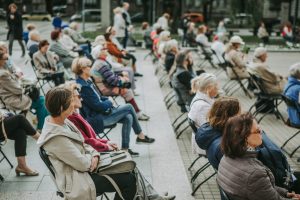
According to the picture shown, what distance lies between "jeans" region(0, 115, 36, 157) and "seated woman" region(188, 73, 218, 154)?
1869 millimetres

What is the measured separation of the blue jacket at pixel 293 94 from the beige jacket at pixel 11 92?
3690 mm

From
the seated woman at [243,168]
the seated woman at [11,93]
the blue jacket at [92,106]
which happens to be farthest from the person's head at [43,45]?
the seated woman at [243,168]

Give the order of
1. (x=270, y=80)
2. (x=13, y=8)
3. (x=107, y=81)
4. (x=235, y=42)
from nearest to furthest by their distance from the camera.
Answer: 1. (x=107, y=81)
2. (x=270, y=80)
3. (x=235, y=42)
4. (x=13, y=8)

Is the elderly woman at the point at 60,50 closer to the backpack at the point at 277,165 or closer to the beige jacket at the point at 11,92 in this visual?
the beige jacket at the point at 11,92

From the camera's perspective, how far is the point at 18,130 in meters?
5.34

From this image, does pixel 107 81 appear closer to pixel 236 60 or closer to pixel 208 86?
pixel 208 86

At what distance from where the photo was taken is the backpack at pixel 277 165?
3877mm

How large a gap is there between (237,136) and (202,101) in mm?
2137

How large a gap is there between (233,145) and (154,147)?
11.2 feet

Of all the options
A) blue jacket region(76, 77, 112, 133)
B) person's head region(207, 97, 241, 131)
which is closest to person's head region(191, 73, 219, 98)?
blue jacket region(76, 77, 112, 133)

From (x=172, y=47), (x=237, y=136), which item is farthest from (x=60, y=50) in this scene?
(x=237, y=136)

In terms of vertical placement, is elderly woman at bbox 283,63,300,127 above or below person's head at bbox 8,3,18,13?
below

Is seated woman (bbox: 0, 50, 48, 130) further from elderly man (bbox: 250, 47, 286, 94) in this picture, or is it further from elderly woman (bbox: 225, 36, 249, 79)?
elderly woman (bbox: 225, 36, 249, 79)

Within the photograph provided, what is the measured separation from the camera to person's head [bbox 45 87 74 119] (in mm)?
3961
